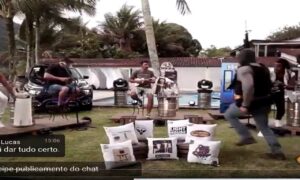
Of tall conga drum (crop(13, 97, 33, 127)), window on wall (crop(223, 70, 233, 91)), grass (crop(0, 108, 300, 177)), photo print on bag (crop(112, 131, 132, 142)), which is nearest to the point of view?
grass (crop(0, 108, 300, 177))

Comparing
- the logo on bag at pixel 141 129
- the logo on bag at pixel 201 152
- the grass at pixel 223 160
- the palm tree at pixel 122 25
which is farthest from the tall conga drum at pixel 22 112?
the logo on bag at pixel 201 152

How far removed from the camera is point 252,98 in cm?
372

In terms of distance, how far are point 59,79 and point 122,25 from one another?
3.68ft

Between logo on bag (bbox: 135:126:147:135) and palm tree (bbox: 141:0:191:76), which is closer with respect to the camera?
logo on bag (bbox: 135:126:147:135)

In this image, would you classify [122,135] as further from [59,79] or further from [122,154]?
[59,79]

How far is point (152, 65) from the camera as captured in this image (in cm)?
681

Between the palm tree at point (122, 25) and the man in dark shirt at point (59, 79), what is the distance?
2.21 ft

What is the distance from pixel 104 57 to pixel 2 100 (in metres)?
1.92

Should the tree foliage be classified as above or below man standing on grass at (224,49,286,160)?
above

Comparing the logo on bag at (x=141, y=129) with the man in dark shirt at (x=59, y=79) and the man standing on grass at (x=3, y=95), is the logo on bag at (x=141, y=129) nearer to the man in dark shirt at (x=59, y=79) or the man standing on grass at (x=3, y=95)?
the man standing on grass at (x=3, y=95)

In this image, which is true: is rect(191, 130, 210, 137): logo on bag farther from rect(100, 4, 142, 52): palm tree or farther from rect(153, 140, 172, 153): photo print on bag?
rect(100, 4, 142, 52): palm tree

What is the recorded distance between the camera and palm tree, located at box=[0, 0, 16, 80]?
5.24 meters

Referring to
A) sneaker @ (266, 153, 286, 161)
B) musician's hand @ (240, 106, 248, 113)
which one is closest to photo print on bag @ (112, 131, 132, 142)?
musician's hand @ (240, 106, 248, 113)

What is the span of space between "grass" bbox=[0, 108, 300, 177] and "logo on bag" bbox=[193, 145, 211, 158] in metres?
0.09
